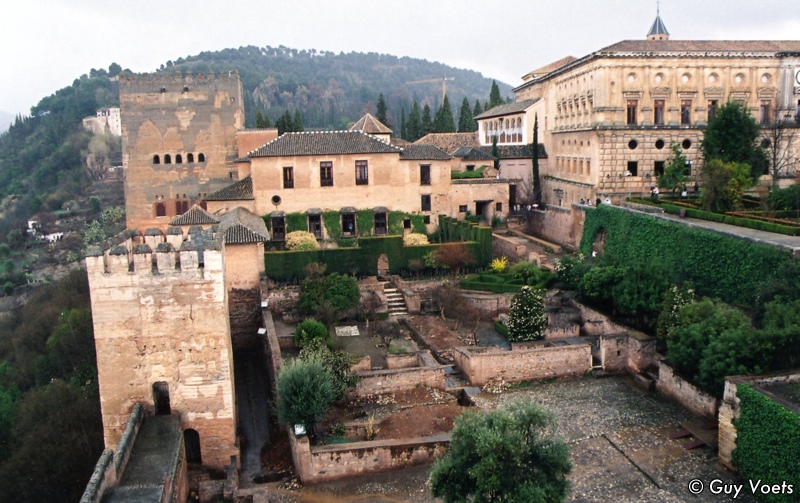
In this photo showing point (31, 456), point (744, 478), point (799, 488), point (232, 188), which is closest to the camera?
point (799, 488)

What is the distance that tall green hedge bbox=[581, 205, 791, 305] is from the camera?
19.1m

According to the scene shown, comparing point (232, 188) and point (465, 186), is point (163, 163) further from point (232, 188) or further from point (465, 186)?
point (465, 186)

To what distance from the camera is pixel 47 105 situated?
4520 inches

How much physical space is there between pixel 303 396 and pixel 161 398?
3.23m

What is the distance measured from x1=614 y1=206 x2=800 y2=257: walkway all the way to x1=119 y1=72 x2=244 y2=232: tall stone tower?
80.9ft

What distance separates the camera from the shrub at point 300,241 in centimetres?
2775

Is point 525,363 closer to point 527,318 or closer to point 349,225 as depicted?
point 527,318

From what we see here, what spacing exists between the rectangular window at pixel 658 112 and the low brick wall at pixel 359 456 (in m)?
23.9

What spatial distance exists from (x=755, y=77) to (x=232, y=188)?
85.8ft

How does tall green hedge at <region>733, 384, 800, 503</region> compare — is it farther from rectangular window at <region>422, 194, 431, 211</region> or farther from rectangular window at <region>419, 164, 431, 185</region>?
rectangular window at <region>419, 164, 431, 185</region>

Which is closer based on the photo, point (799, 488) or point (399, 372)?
point (799, 488)

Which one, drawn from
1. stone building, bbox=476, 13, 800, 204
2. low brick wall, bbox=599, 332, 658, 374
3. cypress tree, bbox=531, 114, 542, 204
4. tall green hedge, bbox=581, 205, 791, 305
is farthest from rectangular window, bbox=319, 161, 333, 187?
low brick wall, bbox=599, 332, 658, 374

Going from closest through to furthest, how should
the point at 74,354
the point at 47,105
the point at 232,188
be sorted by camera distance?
1. the point at 74,354
2. the point at 232,188
3. the point at 47,105

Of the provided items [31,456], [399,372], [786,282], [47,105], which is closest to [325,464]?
[399,372]
